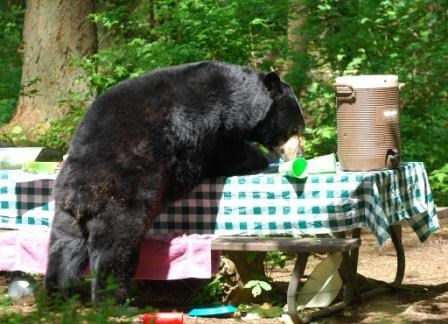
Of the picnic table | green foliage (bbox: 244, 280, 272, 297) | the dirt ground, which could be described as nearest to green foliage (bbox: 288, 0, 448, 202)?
the dirt ground

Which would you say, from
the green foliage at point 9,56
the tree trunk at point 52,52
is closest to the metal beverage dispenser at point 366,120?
the tree trunk at point 52,52

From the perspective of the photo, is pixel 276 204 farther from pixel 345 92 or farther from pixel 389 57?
pixel 389 57

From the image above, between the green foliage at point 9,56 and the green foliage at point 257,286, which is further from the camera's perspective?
the green foliage at point 9,56

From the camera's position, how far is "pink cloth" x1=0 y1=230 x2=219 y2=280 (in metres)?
5.59

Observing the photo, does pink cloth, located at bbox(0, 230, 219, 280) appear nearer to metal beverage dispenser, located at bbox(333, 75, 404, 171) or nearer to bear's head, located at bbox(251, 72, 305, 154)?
bear's head, located at bbox(251, 72, 305, 154)

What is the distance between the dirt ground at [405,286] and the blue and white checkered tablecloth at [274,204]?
534 mm

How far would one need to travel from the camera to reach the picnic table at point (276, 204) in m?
5.39

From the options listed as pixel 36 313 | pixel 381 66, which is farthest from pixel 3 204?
pixel 381 66

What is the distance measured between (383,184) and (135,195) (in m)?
1.55

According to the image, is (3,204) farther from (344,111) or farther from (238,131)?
(344,111)

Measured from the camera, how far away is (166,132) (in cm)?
544

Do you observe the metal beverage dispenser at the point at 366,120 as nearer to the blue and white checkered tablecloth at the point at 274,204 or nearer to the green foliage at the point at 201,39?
the blue and white checkered tablecloth at the point at 274,204

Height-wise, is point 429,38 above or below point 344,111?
above

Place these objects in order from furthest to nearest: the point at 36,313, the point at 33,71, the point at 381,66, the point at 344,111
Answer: the point at 33,71
the point at 381,66
the point at 344,111
the point at 36,313
